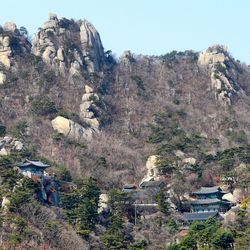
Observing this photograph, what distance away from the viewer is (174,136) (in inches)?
2405

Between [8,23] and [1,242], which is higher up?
[8,23]

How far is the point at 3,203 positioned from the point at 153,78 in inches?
1548

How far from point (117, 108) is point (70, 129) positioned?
1080 centimetres

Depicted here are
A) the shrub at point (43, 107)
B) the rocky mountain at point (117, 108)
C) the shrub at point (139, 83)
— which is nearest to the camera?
the rocky mountain at point (117, 108)

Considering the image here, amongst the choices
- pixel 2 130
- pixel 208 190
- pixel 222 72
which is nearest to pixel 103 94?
pixel 222 72

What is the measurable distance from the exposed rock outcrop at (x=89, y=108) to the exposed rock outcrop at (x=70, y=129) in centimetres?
237

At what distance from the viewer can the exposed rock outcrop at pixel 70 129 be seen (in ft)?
191

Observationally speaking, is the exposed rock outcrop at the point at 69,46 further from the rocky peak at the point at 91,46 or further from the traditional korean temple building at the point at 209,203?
the traditional korean temple building at the point at 209,203

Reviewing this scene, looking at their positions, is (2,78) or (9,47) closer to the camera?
(2,78)

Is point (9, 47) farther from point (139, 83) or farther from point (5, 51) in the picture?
point (139, 83)

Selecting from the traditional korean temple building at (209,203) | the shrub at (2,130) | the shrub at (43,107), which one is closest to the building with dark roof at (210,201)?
the traditional korean temple building at (209,203)

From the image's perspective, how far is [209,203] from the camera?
47.5 meters

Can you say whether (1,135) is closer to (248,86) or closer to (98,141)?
(98,141)

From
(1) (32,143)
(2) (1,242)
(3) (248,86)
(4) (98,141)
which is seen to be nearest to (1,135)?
(1) (32,143)
